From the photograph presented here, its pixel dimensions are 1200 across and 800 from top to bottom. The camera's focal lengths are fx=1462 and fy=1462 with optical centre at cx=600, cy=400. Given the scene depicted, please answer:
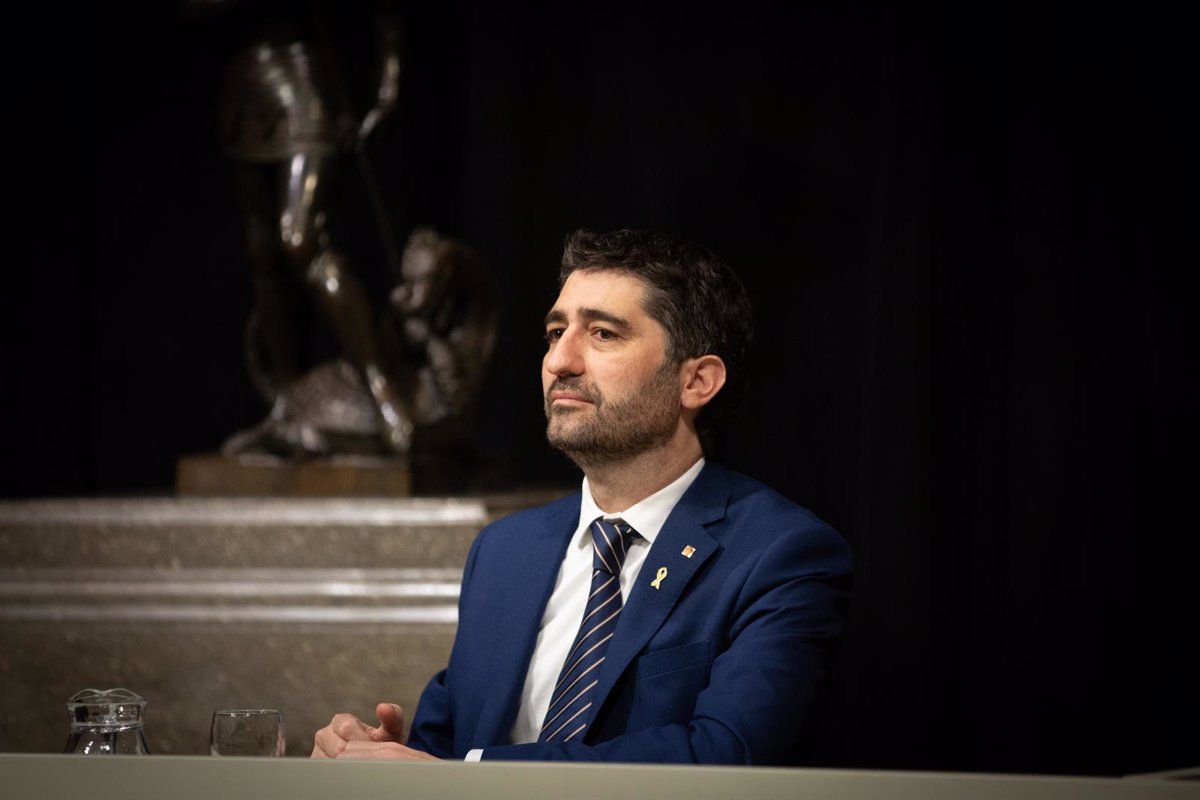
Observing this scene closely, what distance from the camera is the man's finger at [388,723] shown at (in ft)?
4.90

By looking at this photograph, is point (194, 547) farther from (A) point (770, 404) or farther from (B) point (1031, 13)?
(B) point (1031, 13)

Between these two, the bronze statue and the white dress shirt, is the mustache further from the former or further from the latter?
the bronze statue

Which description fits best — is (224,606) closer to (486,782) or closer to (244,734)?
(244,734)

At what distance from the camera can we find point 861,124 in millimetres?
3762

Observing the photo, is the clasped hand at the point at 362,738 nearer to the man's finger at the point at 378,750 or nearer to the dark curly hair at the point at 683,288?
the man's finger at the point at 378,750

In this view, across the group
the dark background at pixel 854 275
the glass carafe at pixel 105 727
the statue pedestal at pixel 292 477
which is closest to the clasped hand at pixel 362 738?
the glass carafe at pixel 105 727

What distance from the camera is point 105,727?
1274mm

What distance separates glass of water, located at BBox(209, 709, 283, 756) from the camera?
1293 mm

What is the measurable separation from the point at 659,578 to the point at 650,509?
0.35 ft

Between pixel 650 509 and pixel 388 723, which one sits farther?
pixel 650 509

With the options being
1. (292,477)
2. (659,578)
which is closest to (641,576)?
(659,578)

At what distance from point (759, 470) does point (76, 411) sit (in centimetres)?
209

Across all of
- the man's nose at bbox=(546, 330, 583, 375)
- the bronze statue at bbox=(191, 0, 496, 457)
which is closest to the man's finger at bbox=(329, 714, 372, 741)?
the man's nose at bbox=(546, 330, 583, 375)

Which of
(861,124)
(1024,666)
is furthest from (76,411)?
(1024,666)
